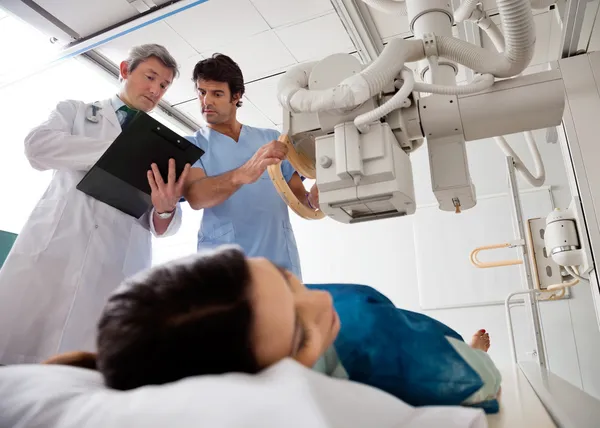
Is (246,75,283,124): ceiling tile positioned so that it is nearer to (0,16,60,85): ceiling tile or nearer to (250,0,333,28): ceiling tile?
(250,0,333,28): ceiling tile

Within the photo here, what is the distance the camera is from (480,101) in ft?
3.44

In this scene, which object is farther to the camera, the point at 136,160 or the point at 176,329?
the point at 136,160

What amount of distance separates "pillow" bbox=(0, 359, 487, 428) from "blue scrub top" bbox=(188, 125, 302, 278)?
1078 millimetres

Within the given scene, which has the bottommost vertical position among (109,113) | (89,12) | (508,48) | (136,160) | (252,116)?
(136,160)

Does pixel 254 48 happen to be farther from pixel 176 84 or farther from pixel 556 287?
pixel 556 287

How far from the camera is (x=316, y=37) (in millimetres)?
2977

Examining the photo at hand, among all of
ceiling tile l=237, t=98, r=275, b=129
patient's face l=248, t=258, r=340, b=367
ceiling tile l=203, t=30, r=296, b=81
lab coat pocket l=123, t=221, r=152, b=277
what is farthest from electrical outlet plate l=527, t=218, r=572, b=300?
ceiling tile l=237, t=98, r=275, b=129

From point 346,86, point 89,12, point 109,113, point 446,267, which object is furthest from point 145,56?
point 446,267

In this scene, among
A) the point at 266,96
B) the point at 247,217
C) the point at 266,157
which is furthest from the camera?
the point at 266,96

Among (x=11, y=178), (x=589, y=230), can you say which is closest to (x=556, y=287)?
(x=589, y=230)

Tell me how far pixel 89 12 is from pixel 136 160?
187 cm

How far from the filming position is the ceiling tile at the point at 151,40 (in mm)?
2932

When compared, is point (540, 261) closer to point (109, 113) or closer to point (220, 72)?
point (220, 72)

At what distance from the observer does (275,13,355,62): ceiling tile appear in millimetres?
2861
